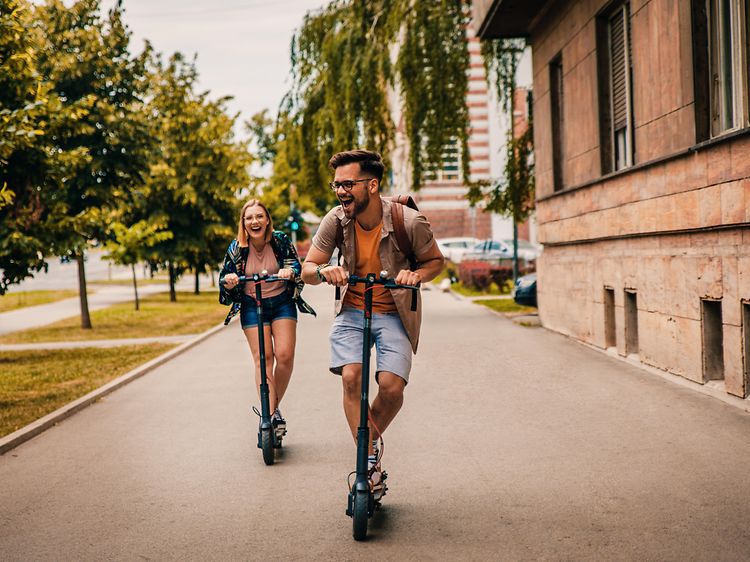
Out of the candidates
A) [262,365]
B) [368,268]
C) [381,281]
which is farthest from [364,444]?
[262,365]

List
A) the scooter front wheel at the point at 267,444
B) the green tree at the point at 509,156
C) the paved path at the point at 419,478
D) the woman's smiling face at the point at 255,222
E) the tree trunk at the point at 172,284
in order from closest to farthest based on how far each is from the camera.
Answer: the paved path at the point at 419,478
the scooter front wheel at the point at 267,444
the woman's smiling face at the point at 255,222
the green tree at the point at 509,156
the tree trunk at the point at 172,284

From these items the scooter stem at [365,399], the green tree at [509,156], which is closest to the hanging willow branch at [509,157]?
the green tree at [509,156]

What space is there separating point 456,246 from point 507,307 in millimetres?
25630

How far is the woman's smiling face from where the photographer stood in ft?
23.0

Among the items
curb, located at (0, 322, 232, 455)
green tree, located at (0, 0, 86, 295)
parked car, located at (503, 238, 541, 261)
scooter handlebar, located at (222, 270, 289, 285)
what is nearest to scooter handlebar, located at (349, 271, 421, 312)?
scooter handlebar, located at (222, 270, 289, 285)

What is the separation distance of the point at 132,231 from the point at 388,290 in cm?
2374

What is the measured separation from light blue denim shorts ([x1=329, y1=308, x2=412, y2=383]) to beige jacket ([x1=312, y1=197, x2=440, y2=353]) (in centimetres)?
7

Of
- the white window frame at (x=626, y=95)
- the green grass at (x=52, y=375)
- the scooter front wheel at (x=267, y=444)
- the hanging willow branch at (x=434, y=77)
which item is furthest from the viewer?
the hanging willow branch at (x=434, y=77)

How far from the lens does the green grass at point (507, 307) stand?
20.8 metres

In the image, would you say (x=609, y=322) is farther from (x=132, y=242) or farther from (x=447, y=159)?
(x=132, y=242)

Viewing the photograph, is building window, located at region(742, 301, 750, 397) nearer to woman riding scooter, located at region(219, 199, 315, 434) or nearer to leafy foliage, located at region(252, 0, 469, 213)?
woman riding scooter, located at region(219, 199, 315, 434)

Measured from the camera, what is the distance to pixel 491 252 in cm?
3953

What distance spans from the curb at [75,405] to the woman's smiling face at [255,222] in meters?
2.42

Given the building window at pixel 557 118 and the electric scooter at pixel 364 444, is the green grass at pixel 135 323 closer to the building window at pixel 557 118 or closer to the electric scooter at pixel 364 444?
the building window at pixel 557 118
